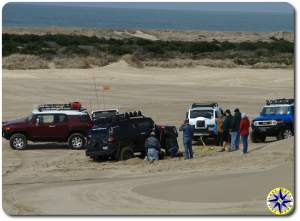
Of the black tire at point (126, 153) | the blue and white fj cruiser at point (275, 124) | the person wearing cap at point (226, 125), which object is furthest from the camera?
the blue and white fj cruiser at point (275, 124)

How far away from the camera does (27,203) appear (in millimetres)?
16781

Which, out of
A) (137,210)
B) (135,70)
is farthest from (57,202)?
(135,70)

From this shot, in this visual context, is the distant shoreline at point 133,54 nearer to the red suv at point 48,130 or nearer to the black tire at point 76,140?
the red suv at point 48,130

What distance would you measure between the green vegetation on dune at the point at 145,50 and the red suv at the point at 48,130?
33061mm

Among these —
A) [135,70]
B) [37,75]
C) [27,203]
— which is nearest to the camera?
[27,203]

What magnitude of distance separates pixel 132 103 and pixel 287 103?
541 inches

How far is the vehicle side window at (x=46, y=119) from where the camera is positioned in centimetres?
2815

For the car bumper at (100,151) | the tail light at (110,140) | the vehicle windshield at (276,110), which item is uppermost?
the vehicle windshield at (276,110)

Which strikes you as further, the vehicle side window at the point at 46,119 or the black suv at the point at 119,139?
the vehicle side window at the point at 46,119

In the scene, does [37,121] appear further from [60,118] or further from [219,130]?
[219,130]

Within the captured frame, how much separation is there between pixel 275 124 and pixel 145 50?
40067 millimetres

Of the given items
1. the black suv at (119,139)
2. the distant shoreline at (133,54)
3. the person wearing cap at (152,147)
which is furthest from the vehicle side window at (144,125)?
the distant shoreline at (133,54)

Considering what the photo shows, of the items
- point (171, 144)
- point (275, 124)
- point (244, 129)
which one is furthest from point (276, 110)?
point (171, 144)

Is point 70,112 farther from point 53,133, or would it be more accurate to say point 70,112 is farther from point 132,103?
point 132,103
